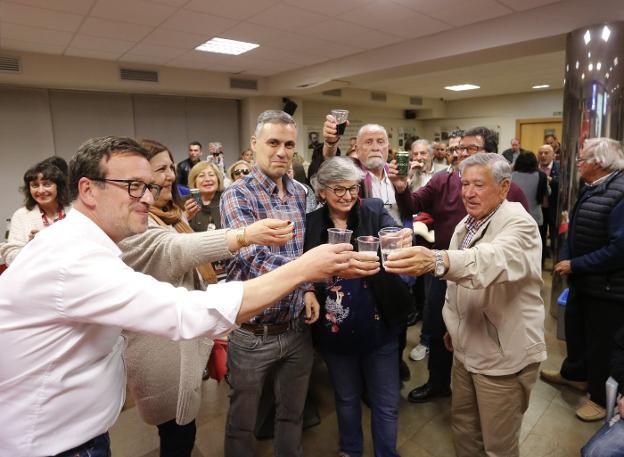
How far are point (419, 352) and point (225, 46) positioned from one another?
497 centimetres

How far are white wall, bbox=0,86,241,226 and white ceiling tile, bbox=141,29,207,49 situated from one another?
7.54 feet

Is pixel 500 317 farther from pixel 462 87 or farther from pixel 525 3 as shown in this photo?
pixel 462 87

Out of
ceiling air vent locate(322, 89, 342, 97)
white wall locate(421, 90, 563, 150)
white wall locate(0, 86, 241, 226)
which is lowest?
white wall locate(0, 86, 241, 226)

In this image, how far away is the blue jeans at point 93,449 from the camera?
97 cm

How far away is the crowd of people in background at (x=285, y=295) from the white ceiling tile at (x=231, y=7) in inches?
92.3

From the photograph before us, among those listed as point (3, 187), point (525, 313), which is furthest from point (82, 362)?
point (3, 187)

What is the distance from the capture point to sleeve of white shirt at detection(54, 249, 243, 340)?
864 millimetres

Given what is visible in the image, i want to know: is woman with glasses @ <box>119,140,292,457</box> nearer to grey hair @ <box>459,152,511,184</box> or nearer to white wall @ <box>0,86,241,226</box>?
grey hair @ <box>459,152,511,184</box>

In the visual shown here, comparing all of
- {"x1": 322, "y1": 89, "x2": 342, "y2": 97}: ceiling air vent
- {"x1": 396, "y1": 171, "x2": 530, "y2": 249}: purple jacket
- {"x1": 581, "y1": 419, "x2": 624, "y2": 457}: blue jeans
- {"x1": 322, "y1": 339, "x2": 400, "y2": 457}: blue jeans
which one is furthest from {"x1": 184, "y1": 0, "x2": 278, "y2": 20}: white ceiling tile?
{"x1": 322, "y1": 89, "x2": 342, "y2": 97}: ceiling air vent

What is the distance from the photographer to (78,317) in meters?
0.88

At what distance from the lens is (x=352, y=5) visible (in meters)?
4.12

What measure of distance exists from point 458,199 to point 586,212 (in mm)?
813

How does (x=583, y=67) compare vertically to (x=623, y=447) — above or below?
above

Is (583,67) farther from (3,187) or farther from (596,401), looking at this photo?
(3,187)
